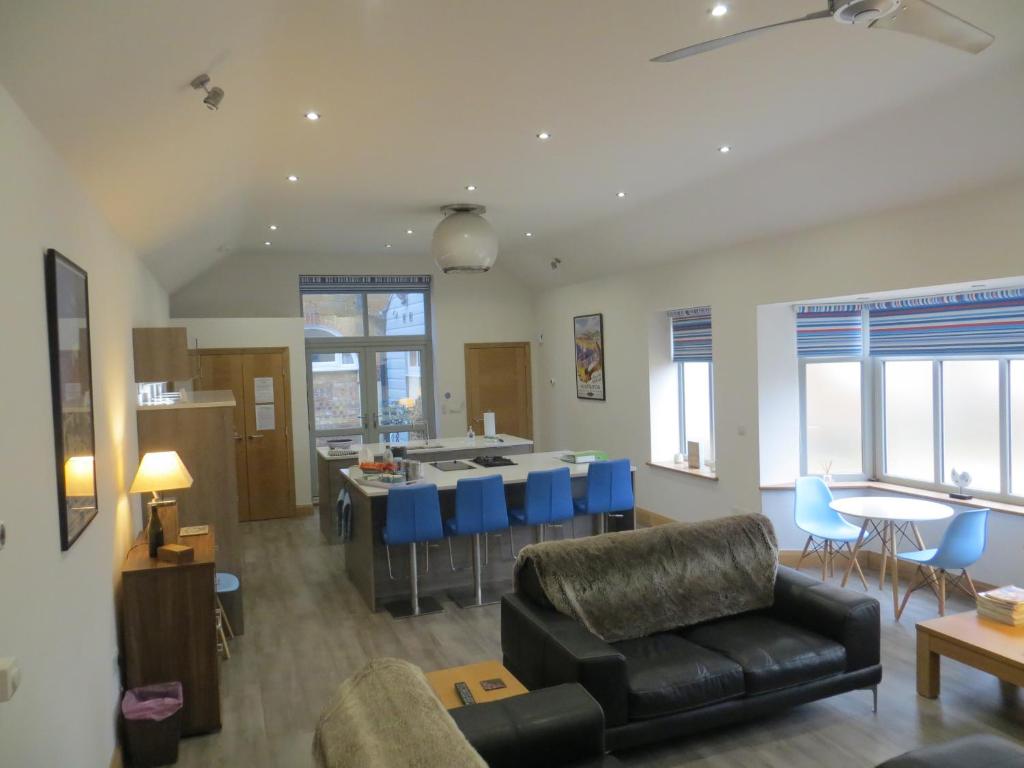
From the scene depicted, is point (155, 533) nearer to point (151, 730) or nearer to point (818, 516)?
point (151, 730)

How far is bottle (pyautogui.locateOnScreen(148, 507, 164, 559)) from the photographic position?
3729 millimetres

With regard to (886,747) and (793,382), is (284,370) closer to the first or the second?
(793,382)

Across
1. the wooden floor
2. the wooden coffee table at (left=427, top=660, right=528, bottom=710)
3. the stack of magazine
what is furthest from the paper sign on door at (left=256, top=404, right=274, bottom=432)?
the stack of magazine

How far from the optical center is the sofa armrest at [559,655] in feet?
10.0

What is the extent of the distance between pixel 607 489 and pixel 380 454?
2.04m

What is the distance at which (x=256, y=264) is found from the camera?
28.7 feet

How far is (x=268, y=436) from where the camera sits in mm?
8320

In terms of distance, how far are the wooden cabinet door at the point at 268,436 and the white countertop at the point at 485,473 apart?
8.62ft

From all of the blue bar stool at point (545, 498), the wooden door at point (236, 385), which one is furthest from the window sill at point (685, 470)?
the wooden door at point (236, 385)

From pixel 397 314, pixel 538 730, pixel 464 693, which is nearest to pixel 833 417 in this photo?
pixel 464 693

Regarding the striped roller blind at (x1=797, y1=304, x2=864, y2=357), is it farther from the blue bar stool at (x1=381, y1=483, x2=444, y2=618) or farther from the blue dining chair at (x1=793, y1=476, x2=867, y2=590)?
the blue bar stool at (x1=381, y1=483, x2=444, y2=618)

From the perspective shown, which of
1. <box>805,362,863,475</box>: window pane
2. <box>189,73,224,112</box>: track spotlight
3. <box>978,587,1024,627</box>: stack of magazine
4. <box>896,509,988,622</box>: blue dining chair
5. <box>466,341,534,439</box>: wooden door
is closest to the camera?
<box>189,73,224,112</box>: track spotlight

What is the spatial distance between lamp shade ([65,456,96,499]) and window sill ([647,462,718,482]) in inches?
201

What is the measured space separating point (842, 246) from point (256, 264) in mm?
6378
